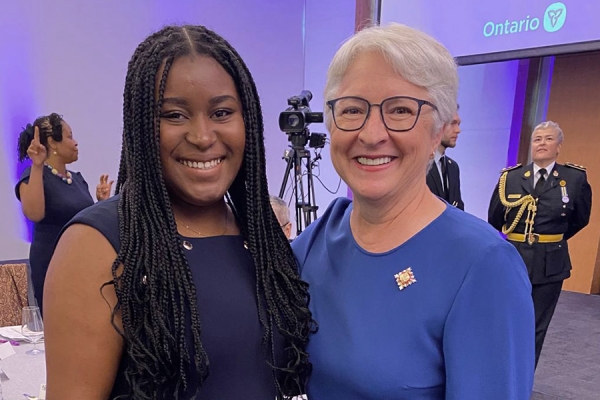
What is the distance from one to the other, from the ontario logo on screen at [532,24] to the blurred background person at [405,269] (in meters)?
2.97

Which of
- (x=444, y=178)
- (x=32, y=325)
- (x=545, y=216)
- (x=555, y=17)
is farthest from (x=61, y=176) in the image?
(x=555, y=17)

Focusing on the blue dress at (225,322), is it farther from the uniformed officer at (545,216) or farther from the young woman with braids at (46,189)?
the uniformed officer at (545,216)

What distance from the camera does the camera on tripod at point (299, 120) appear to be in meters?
2.50

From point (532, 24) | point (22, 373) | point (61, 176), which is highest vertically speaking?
point (532, 24)

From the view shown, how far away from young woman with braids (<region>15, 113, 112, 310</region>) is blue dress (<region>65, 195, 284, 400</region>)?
2.09 m

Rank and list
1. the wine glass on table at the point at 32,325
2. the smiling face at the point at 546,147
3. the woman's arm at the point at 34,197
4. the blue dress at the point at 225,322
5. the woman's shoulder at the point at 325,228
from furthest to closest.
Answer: the smiling face at the point at 546,147, the woman's arm at the point at 34,197, the wine glass on table at the point at 32,325, the woman's shoulder at the point at 325,228, the blue dress at the point at 225,322

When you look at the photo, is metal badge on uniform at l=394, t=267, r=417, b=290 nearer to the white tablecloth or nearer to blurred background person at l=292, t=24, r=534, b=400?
blurred background person at l=292, t=24, r=534, b=400

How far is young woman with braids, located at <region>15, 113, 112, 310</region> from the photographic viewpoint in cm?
273

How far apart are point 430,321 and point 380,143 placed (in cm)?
37

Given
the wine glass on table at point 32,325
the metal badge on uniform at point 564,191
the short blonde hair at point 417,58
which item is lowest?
the wine glass on table at point 32,325

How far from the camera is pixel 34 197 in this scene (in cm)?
271

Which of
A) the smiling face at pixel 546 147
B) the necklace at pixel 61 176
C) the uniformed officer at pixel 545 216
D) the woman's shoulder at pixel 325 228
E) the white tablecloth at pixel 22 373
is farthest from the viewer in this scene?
the smiling face at pixel 546 147

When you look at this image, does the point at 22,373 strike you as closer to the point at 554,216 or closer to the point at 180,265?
the point at 180,265

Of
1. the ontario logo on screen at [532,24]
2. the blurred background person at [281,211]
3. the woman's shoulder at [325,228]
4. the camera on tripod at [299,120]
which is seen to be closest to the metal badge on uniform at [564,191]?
the ontario logo on screen at [532,24]
